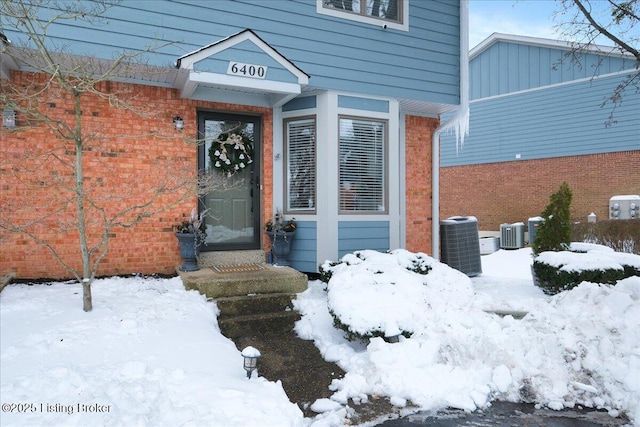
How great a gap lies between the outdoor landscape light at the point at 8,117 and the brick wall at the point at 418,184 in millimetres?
5922

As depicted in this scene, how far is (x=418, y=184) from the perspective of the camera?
7930 millimetres

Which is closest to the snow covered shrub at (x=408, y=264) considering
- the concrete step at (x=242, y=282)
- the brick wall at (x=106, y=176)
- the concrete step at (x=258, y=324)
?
the concrete step at (x=242, y=282)

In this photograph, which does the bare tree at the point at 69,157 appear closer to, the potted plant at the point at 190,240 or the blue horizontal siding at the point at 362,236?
the potted plant at the point at 190,240

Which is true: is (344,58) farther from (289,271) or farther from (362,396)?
(362,396)

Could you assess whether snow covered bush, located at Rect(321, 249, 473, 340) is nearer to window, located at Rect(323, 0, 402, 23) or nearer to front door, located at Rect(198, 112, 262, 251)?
front door, located at Rect(198, 112, 262, 251)

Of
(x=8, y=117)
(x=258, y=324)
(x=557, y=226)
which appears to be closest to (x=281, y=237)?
(x=258, y=324)

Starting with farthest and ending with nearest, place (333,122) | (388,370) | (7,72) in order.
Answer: (333,122), (7,72), (388,370)

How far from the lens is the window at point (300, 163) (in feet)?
21.8

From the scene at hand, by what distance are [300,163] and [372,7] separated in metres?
2.79

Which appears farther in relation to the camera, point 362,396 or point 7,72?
point 7,72

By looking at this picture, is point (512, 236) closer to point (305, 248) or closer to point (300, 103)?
point (305, 248)

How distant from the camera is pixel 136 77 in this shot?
5.80m

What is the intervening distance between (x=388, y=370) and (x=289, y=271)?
2511 millimetres

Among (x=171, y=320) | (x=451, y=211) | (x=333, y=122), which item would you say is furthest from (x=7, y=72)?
(x=451, y=211)
